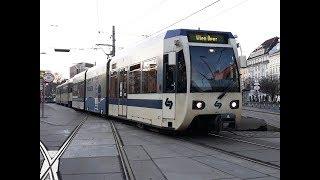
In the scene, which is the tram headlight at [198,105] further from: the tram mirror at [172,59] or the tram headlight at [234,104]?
the tram mirror at [172,59]

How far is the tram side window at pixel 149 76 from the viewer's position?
15766mm

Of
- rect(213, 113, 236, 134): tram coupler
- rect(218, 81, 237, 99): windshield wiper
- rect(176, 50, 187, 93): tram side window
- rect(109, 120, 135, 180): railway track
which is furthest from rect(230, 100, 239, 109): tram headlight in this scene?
rect(109, 120, 135, 180): railway track

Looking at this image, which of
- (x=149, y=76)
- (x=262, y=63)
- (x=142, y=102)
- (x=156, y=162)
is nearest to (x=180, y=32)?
(x=149, y=76)

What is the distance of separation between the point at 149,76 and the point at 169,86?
193cm

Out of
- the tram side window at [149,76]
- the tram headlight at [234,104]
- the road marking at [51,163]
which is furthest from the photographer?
the tram side window at [149,76]

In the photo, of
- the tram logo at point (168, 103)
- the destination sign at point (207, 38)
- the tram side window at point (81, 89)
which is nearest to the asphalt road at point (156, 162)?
the tram logo at point (168, 103)

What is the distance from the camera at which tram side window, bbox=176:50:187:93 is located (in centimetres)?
1388

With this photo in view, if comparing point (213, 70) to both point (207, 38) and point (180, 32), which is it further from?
point (180, 32)

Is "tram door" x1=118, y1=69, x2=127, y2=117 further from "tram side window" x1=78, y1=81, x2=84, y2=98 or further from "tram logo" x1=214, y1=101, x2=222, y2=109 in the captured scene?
"tram side window" x1=78, y1=81, x2=84, y2=98

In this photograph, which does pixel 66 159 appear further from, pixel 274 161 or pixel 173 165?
pixel 274 161

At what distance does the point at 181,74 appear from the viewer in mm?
14000

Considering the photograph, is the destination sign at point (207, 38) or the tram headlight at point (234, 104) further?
the tram headlight at point (234, 104)
